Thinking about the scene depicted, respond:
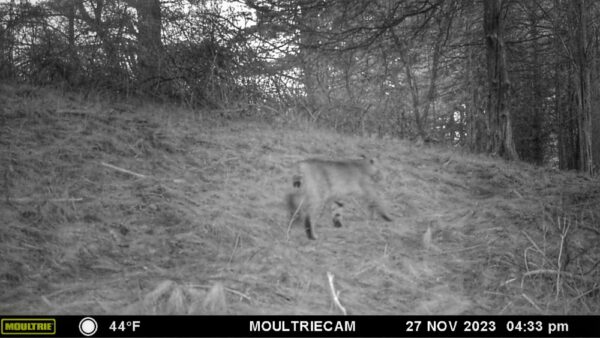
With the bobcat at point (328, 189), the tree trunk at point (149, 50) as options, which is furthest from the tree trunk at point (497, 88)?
the tree trunk at point (149, 50)

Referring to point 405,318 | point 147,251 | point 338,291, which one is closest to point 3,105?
point 147,251

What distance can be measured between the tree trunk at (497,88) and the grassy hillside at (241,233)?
7.84 ft

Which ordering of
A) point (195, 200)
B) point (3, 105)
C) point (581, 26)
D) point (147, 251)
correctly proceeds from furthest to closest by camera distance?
point (581, 26) → point (3, 105) → point (195, 200) → point (147, 251)

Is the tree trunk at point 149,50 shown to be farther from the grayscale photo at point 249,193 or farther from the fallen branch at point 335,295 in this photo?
the fallen branch at point 335,295

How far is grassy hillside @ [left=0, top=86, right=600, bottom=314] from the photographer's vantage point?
3.75 meters

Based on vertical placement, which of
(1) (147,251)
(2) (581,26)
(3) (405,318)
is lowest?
(3) (405,318)

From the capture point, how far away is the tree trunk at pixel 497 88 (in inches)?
361

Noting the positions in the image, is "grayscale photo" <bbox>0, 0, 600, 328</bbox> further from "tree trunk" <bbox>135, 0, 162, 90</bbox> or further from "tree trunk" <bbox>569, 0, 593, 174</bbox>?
"tree trunk" <bbox>569, 0, 593, 174</bbox>

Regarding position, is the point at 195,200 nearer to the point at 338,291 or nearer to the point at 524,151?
the point at 338,291

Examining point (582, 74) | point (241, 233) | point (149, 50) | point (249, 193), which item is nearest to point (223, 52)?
point (149, 50)

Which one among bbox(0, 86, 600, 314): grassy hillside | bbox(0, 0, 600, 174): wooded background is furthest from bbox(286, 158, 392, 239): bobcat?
bbox(0, 0, 600, 174): wooded background

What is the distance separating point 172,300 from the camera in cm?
344

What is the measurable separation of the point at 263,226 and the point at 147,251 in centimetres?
108

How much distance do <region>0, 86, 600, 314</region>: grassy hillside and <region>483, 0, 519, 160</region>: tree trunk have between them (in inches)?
94.1
